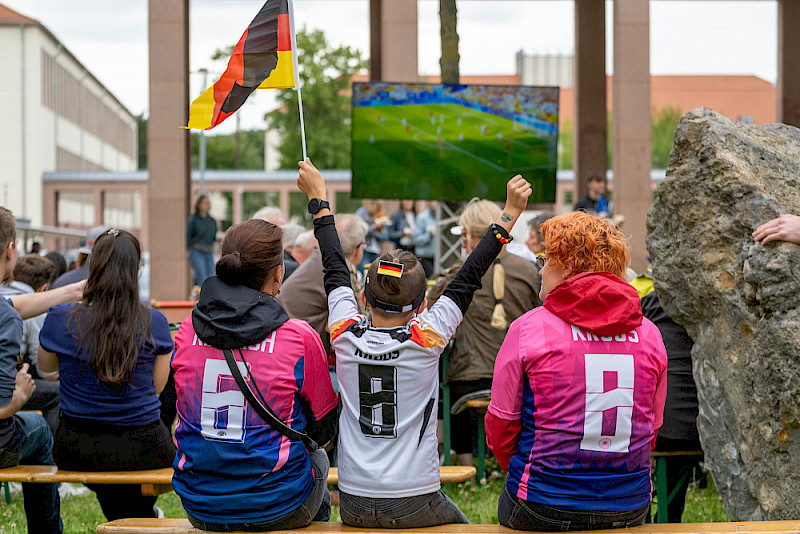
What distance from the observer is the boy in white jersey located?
330 cm

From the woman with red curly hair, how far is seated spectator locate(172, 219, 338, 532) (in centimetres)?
73

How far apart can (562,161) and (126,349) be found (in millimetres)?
67824

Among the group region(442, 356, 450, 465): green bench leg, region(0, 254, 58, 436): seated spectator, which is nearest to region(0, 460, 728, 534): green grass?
region(442, 356, 450, 465): green bench leg

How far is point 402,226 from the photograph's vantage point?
14273 millimetres

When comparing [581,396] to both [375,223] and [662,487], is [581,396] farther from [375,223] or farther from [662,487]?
[375,223]

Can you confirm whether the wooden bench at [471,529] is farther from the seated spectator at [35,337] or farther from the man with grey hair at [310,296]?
the man with grey hair at [310,296]

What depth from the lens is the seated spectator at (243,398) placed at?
3.33 m

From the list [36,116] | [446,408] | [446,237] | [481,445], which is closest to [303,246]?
[446,408]

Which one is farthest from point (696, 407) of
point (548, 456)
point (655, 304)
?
point (548, 456)

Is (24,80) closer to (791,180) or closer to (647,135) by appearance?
(647,135)

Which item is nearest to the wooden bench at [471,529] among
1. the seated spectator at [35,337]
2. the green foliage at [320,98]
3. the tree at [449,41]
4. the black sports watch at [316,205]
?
the black sports watch at [316,205]

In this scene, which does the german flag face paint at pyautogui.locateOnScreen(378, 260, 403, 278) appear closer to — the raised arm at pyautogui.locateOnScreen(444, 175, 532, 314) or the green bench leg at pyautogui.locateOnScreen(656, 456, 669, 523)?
the raised arm at pyautogui.locateOnScreen(444, 175, 532, 314)

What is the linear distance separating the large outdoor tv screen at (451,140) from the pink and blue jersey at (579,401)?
689 cm

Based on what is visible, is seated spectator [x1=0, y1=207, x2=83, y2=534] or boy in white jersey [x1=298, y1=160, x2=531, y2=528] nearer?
boy in white jersey [x1=298, y1=160, x2=531, y2=528]
